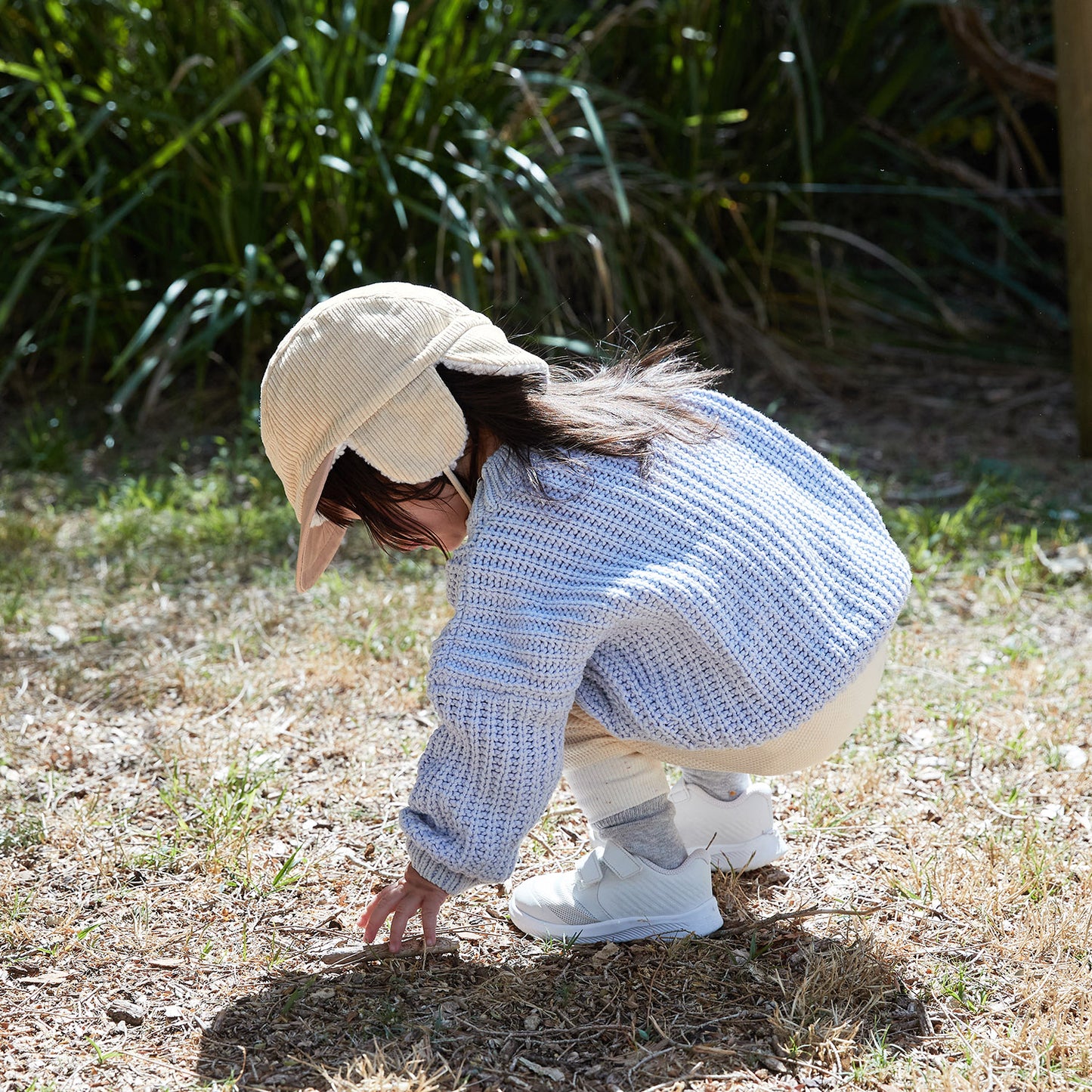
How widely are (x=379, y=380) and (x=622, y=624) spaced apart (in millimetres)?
383

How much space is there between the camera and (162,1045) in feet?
4.93

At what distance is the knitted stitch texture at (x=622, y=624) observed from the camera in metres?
1.44

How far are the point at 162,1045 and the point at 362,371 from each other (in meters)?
A: 0.80

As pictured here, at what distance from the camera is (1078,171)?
3529 millimetres

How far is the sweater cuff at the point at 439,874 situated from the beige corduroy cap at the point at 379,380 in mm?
415

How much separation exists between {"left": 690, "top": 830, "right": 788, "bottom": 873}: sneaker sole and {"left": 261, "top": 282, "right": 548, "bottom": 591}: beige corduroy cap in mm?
685

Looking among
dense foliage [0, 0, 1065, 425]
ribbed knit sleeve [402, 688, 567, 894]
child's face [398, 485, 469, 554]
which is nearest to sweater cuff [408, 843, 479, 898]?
ribbed knit sleeve [402, 688, 567, 894]

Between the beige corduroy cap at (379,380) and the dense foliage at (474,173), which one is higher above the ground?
the beige corduroy cap at (379,380)

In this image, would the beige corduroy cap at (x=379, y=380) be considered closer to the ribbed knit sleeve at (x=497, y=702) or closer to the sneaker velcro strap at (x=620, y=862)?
the ribbed knit sleeve at (x=497, y=702)

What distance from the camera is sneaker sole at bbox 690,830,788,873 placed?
181cm

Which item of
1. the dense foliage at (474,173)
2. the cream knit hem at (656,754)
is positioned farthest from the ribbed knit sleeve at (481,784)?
the dense foliage at (474,173)

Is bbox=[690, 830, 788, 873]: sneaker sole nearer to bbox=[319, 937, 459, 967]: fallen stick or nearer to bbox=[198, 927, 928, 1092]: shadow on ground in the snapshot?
bbox=[198, 927, 928, 1092]: shadow on ground

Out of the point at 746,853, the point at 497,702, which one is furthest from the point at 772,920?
the point at 497,702

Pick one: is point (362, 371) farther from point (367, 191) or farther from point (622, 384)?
point (367, 191)
